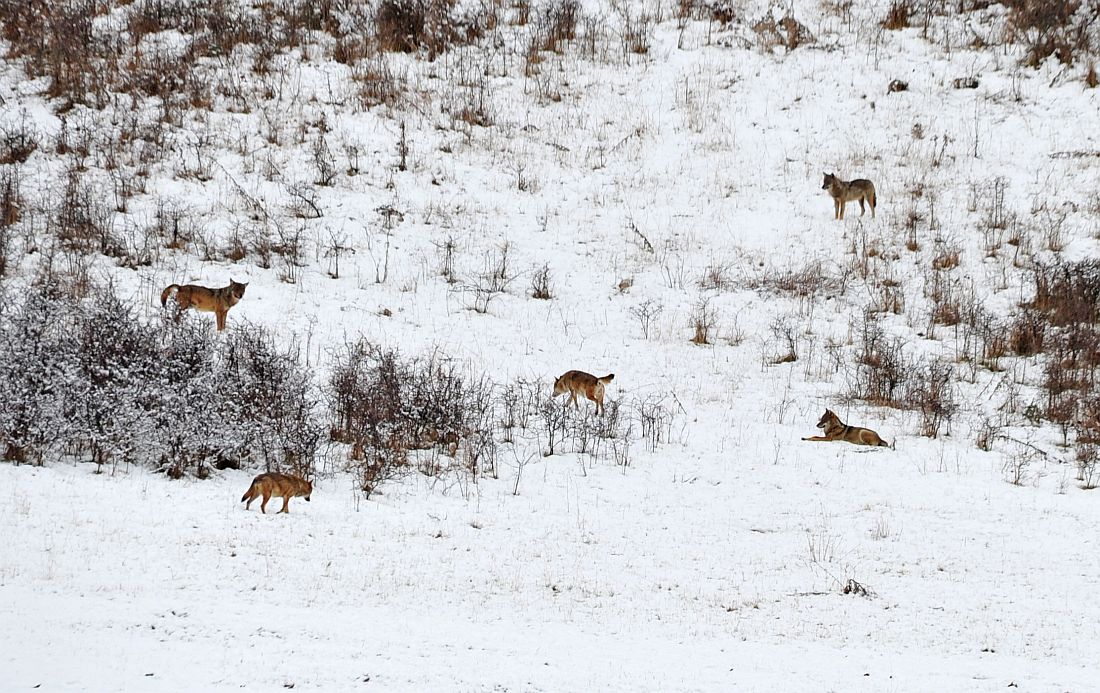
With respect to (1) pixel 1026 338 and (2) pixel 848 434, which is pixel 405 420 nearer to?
(2) pixel 848 434

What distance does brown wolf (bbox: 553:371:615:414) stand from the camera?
10305 mm

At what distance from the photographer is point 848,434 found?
9.77 meters

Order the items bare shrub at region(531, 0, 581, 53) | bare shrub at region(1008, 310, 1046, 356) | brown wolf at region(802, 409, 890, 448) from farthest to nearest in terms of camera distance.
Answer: bare shrub at region(531, 0, 581, 53)
bare shrub at region(1008, 310, 1046, 356)
brown wolf at region(802, 409, 890, 448)

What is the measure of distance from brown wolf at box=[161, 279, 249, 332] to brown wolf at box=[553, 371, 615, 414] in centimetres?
431

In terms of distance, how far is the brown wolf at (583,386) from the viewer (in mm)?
10305

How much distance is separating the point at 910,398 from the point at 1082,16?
13.5 m

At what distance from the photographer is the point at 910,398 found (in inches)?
428

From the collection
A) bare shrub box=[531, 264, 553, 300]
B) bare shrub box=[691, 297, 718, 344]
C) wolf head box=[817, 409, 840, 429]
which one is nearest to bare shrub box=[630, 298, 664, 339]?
bare shrub box=[691, 297, 718, 344]

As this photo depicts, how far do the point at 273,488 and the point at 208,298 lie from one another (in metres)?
4.96

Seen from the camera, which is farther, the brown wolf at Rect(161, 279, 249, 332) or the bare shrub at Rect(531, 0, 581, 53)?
the bare shrub at Rect(531, 0, 581, 53)

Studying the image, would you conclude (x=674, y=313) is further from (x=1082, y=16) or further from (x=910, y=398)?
(x=1082, y=16)

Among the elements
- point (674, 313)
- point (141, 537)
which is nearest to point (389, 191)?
point (674, 313)

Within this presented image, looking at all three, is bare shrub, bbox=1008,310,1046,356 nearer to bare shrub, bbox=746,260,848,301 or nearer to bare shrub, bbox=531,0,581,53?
bare shrub, bbox=746,260,848,301

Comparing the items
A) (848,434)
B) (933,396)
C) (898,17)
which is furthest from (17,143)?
(898,17)
